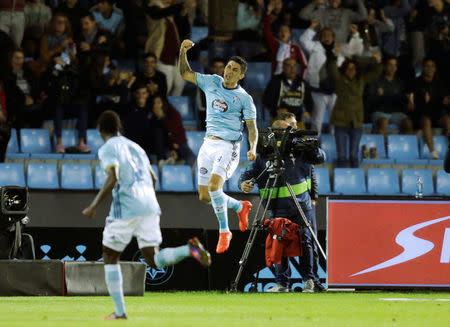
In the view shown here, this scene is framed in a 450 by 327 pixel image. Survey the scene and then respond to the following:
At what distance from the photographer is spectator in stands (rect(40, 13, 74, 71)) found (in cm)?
1669

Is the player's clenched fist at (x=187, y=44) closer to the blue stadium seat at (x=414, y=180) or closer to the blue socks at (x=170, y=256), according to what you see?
the blue socks at (x=170, y=256)

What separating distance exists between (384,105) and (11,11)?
727 cm

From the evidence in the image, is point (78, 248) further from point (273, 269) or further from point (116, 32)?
point (116, 32)

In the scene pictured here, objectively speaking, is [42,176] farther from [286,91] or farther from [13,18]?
[286,91]

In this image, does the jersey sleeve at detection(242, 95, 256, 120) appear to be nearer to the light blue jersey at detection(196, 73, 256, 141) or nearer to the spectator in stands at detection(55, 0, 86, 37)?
the light blue jersey at detection(196, 73, 256, 141)

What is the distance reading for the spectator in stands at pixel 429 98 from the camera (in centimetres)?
1800

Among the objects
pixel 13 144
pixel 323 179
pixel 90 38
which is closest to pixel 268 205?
pixel 323 179

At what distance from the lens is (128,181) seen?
27.3 feet

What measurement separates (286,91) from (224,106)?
543 cm

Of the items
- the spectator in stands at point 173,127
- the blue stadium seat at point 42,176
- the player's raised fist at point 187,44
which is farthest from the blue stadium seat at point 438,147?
the player's raised fist at point 187,44

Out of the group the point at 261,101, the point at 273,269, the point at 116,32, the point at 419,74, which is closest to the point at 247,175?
the point at 273,269

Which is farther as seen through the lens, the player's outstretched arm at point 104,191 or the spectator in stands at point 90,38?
the spectator in stands at point 90,38

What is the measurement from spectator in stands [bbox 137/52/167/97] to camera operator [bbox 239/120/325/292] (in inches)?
180

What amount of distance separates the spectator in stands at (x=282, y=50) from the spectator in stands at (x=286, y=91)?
92cm
